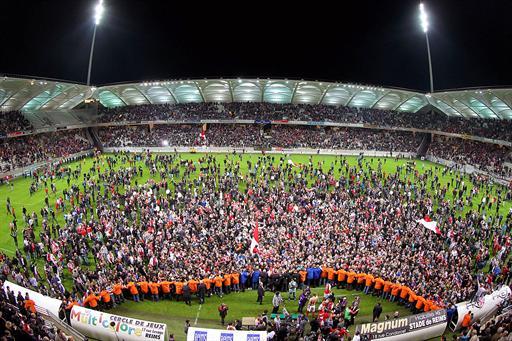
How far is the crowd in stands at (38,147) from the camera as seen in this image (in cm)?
3703

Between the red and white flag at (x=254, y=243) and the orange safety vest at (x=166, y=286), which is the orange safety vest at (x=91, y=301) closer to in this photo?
the orange safety vest at (x=166, y=286)

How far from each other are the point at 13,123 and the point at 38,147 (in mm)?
3810

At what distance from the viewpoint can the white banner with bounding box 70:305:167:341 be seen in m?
12.2

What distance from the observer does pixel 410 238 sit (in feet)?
68.2

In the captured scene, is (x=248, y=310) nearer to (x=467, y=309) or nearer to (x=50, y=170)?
(x=467, y=309)

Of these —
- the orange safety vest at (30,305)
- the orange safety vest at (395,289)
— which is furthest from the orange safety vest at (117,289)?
the orange safety vest at (395,289)

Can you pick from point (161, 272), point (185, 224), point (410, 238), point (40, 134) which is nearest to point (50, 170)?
point (40, 134)

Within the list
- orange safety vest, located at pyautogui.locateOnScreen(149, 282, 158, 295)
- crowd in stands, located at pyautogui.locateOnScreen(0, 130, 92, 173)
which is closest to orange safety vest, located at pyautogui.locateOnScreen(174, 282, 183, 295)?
orange safety vest, located at pyautogui.locateOnScreen(149, 282, 158, 295)

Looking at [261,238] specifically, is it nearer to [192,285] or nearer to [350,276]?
[350,276]

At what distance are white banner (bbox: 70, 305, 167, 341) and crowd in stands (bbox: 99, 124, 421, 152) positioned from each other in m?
38.7

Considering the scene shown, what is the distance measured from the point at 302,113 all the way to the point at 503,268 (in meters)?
41.2

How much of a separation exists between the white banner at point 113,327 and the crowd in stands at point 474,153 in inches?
1509

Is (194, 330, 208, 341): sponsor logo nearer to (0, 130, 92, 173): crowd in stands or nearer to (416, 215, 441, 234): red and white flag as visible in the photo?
(416, 215, 441, 234): red and white flag

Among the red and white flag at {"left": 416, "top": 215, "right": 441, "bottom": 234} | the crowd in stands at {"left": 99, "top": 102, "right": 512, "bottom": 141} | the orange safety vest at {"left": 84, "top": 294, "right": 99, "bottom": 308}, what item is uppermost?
the crowd in stands at {"left": 99, "top": 102, "right": 512, "bottom": 141}
